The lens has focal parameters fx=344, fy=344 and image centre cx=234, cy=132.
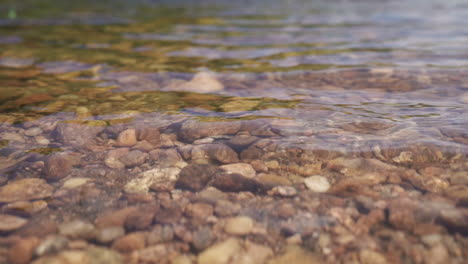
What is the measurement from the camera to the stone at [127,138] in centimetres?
212

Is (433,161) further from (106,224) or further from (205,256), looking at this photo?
(106,224)

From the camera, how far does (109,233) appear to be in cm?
136

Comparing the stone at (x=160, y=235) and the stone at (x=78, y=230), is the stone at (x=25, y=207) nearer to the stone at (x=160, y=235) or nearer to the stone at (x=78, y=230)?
the stone at (x=78, y=230)

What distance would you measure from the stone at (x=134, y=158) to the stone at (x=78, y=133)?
302 millimetres

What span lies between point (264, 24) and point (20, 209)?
6.54 m

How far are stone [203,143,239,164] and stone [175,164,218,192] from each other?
93mm

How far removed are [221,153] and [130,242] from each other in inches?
31.2

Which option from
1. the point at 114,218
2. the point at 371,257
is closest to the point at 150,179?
the point at 114,218

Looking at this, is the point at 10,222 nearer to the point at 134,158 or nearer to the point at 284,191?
the point at 134,158

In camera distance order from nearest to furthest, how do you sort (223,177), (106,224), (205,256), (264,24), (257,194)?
(205,256)
(106,224)
(257,194)
(223,177)
(264,24)

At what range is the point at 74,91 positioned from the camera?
3.05 metres

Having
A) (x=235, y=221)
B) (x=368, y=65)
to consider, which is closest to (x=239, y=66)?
(x=368, y=65)

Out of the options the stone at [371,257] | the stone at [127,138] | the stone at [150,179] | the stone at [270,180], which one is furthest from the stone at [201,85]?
the stone at [371,257]

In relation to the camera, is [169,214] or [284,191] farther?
[284,191]
